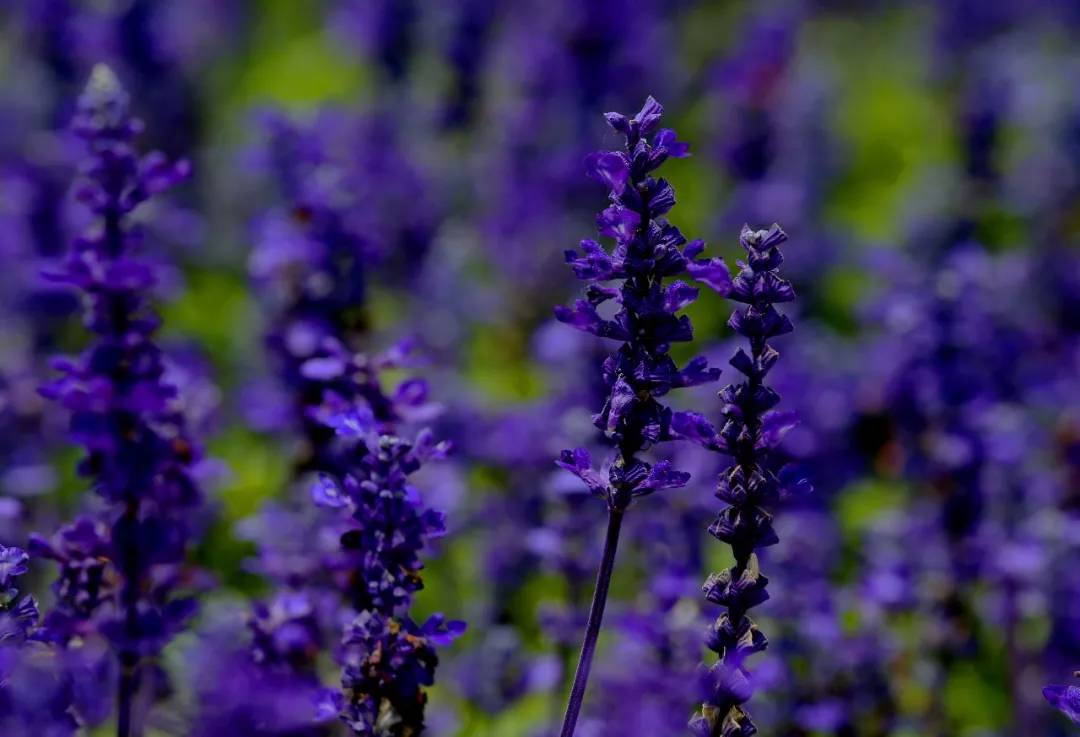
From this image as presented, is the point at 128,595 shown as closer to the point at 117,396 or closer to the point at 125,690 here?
the point at 125,690

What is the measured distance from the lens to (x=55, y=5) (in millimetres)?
8633

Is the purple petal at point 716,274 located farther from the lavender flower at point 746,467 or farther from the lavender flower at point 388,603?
the lavender flower at point 388,603

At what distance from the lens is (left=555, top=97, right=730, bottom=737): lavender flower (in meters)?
3.24

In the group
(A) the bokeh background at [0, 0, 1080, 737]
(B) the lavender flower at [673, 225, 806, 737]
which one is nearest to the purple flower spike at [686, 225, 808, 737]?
(B) the lavender flower at [673, 225, 806, 737]

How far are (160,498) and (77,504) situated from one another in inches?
91.7

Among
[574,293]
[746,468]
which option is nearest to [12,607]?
[746,468]

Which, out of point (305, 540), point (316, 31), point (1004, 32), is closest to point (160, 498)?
point (305, 540)

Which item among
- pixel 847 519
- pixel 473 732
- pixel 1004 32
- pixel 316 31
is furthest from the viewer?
pixel 1004 32

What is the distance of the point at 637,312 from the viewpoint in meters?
3.24

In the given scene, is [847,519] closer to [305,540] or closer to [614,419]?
[305,540]

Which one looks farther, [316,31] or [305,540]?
[316,31]

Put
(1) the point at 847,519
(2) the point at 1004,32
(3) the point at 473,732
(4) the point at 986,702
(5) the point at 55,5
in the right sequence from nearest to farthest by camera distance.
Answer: (3) the point at 473,732, (4) the point at 986,702, (1) the point at 847,519, (5) the point at 55,5, (2) the point at 1004,32

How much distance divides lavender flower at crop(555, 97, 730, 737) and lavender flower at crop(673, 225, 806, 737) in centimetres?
7

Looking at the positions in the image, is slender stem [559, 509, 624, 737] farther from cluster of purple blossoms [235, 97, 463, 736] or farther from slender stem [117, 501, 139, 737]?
slender stem [117, 501, 139, 737]
